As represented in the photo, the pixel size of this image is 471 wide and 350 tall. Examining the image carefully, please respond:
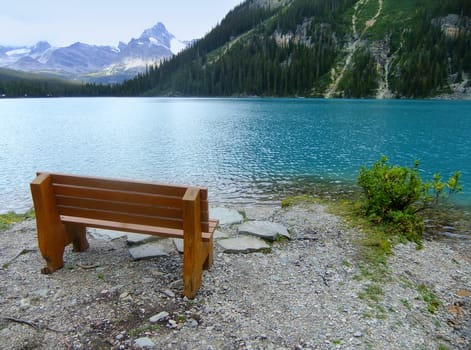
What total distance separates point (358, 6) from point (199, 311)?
223 metres

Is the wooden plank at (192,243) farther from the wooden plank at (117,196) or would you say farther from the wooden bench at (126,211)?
the wooden plank at (117,196)

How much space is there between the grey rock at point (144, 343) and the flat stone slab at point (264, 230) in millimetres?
4308

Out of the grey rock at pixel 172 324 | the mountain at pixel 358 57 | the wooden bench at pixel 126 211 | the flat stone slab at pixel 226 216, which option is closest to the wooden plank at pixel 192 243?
the wooden bench at pixel 126 211

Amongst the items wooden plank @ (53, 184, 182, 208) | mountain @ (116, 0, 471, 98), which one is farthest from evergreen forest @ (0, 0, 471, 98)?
wooden plank @ (53, 184, 182, 208)

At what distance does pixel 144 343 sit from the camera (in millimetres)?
4355

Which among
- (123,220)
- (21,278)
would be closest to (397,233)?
(123,220)

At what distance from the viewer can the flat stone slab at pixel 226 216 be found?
963 centimetres

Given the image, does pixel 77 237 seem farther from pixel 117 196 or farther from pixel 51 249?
pixel 117 196

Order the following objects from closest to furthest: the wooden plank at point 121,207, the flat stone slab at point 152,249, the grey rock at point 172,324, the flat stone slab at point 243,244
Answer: the grey rock at point 172,324 < the wooden plank at point 121,207 < the flat stone slab at point 152,249 < the flat stone slab at point 243,244

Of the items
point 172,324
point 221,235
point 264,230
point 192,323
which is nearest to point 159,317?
point 172,324

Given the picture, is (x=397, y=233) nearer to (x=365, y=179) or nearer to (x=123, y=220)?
(x=365, y=179)

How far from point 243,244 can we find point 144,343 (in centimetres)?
371

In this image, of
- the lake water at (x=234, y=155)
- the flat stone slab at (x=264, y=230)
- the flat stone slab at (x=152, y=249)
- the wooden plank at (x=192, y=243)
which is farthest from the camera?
the lake water at (x=234, y=155)

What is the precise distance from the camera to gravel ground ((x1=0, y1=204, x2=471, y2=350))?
4.55 meters
